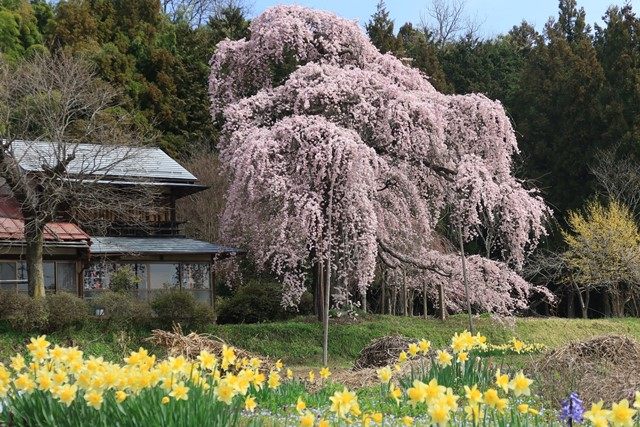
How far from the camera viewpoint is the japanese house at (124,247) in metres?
21.7

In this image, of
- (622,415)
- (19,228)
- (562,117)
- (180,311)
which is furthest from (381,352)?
(562,117)

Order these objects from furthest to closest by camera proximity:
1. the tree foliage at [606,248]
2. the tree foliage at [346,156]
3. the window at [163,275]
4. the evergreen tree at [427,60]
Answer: the evergreen tree at [427,60], the tree foliage at [606,248], the window at [163,275], the tree foliage at [346,156]

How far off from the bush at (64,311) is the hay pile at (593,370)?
Answer: 36.3 ft

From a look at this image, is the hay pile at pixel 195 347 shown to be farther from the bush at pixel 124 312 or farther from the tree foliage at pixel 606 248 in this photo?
the tree foliage at pixel 606 248

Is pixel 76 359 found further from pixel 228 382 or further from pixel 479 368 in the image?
pixel 479 368

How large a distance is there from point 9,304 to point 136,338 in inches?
105

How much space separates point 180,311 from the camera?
18594 millimetres

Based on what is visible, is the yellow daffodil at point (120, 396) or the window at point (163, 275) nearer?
the yellow daffodil at point (120, 396)

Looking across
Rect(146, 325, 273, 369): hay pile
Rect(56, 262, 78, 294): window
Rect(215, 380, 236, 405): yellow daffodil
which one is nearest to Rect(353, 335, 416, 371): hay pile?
Rect(146, 325, 273, 369): hay pile

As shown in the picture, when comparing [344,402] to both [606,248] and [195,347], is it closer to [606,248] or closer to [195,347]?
[195,347]

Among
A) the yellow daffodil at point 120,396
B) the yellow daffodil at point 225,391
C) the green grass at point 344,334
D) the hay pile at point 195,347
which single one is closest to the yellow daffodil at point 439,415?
the yellow daffodil at point 225,391

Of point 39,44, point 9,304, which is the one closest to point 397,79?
point 9,304

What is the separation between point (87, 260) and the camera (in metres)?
22.7

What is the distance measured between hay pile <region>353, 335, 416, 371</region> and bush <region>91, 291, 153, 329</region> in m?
6.90
